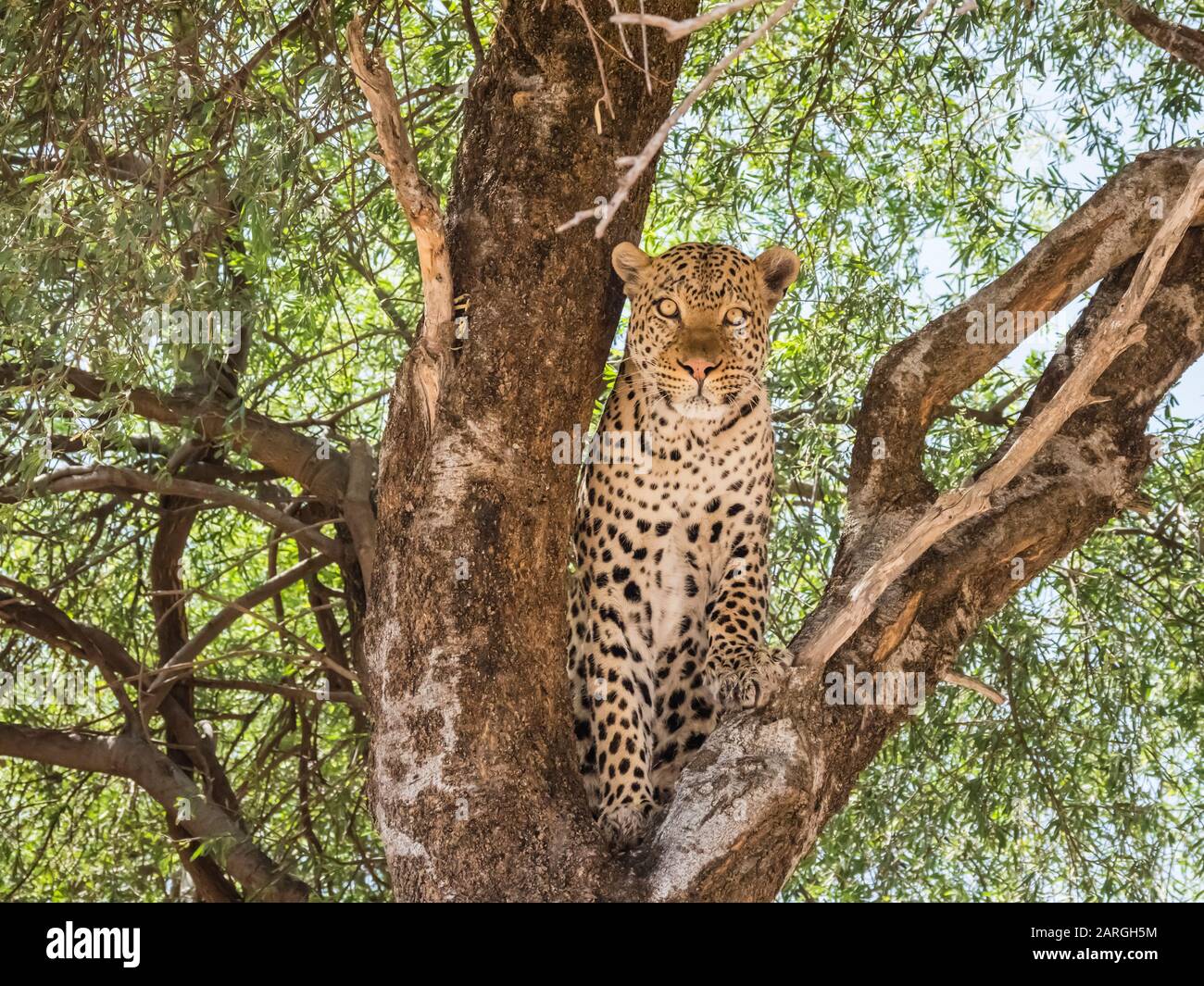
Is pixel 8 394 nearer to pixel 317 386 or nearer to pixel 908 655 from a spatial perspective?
pixel 317 386

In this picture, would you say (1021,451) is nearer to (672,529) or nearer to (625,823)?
(672,529)

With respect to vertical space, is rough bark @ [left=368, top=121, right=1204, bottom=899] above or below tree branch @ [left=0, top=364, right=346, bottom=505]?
below

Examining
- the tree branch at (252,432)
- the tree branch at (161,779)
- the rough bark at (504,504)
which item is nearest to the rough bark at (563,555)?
the rough bark at (504,504)

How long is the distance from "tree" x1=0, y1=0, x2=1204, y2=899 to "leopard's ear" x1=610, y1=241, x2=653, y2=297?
0.07m

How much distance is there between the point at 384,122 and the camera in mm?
4266

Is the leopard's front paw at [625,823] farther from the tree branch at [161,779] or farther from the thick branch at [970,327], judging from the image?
the tree branch at [161,779]

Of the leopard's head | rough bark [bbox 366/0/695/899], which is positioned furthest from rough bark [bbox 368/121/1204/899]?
the leopard's head

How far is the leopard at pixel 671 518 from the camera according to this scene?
18.2 feet

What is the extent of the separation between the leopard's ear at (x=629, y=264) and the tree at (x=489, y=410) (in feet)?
0.24

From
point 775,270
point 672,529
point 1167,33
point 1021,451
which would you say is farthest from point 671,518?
point 1167,33

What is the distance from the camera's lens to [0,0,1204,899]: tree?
14.3 ft

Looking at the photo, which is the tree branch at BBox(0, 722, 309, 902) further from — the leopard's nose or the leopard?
the leopard's nose

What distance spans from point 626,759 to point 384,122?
2240mm
